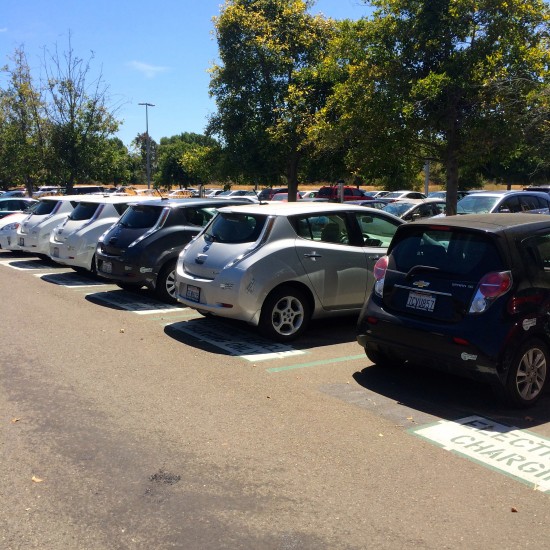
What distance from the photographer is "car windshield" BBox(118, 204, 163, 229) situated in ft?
33.6

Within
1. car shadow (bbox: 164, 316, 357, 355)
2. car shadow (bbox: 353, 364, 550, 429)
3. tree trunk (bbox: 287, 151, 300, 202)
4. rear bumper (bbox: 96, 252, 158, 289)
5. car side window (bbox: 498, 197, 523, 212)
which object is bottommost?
car shadow (bbox: 353, 364, 550, 429)

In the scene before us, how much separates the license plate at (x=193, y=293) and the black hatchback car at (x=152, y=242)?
2119 millimetres

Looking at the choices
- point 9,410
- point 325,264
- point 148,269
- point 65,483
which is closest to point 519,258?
point 325,264

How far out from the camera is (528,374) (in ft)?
18.0

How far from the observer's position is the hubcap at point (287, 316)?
25.0 ft

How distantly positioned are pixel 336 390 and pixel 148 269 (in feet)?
15.7

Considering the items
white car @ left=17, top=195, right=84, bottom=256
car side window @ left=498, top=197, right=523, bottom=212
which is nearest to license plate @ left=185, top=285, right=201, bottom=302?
white car @ left=17, top=195, right=84, bottom=256

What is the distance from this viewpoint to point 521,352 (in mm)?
5348

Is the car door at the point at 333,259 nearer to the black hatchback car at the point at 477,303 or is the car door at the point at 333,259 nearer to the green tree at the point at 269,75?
the black hatchback car at the point at 477,303

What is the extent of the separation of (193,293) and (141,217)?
3.01 meters

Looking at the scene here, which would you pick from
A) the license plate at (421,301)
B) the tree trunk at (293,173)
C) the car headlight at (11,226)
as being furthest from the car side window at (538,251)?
the tree trunk at (293,173)

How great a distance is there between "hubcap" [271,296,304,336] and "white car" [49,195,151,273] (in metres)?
4.97

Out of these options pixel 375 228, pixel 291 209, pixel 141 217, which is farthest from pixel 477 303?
pixel 141 217

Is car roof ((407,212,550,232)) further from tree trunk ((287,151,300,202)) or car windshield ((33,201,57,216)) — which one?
tree trunk ((287,151,300,202))
